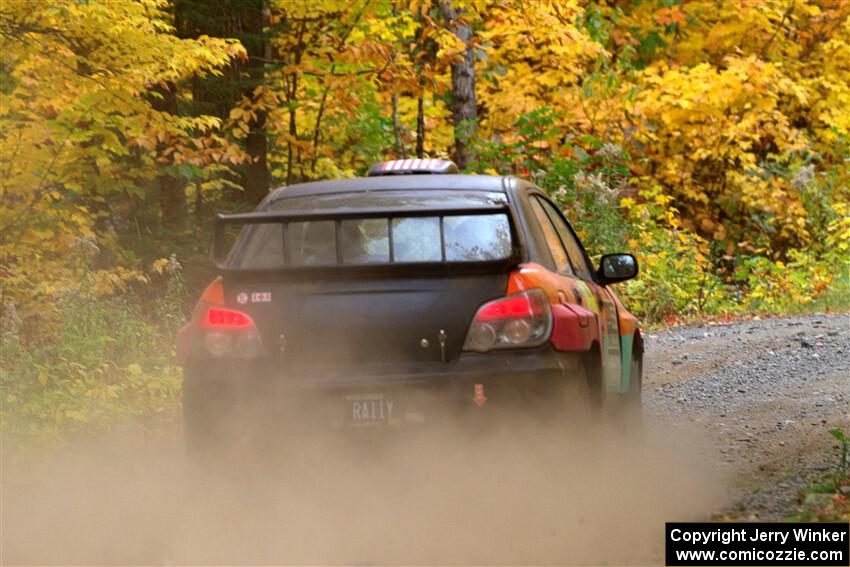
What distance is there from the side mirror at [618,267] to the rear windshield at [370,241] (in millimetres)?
1538

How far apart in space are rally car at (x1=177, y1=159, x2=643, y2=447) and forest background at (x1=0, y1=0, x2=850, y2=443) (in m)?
3.36

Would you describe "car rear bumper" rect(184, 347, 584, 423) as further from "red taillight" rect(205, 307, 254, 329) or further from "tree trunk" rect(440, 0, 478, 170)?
"tree trunk" rect(440, 0, 478, 170)

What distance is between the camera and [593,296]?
6.91 metres

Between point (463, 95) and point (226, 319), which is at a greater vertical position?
point (463, 95)

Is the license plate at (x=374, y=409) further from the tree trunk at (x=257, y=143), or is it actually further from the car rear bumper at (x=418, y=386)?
the tree trunk at (x=257, y=143)

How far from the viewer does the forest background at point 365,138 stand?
11.2m

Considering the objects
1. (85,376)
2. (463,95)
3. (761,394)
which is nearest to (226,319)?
(85,376)

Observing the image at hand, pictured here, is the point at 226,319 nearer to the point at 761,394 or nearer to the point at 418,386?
the point at 418,386

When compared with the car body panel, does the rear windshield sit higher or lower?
higher

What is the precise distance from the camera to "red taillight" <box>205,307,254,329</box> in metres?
5.72

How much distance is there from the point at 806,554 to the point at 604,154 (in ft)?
49.1

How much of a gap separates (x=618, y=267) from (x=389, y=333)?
94.3 inches

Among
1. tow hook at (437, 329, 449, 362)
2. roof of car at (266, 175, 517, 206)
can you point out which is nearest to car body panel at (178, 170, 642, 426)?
tow hook at (437, 329, 449, 362)

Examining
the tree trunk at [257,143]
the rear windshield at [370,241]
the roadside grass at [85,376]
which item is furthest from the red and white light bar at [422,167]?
the tree trunk at [257,143]
